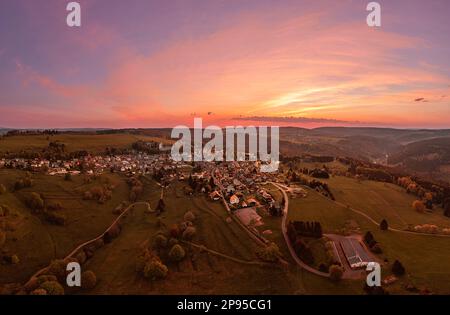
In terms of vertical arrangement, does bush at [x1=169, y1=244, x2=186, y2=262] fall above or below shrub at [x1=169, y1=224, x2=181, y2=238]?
below

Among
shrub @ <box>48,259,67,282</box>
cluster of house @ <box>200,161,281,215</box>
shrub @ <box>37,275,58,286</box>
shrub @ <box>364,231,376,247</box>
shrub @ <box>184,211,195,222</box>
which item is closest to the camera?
shrub @ <box>37,275,58,286</box>

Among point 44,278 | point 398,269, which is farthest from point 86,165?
point 398,269

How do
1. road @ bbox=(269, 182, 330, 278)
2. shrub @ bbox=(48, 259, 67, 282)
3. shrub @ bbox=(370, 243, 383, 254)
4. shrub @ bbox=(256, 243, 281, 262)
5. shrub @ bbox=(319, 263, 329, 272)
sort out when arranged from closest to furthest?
shrub @ bbox=(48, 259, 67, 282), road @ bbox=(269, 182, 330, 278), shrub @ bbox=(319, 263, 329, 272), shrub @ bbox=(256, 243, 281, 262), shrub @ bbox=(370, 243, 383, 254)

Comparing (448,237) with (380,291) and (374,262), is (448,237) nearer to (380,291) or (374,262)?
(374,262)

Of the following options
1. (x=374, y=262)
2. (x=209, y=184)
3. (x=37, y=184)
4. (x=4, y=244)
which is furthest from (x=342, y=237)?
(x=37, y=184)

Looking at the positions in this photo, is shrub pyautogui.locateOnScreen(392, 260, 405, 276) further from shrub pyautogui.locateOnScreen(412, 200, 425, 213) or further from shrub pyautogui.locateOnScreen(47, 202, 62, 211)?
shrub pyautogui.locateOnScreen(47, 202, 62, 211)

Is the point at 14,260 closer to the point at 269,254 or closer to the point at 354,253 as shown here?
the point at 269,254

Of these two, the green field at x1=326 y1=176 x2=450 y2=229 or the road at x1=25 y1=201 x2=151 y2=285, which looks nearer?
the road at x1=25 y1=201 x2=151 y2=285

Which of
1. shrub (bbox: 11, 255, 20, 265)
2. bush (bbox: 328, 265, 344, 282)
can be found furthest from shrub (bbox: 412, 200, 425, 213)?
shrub (bbox: 11, 255, 20, 265)
